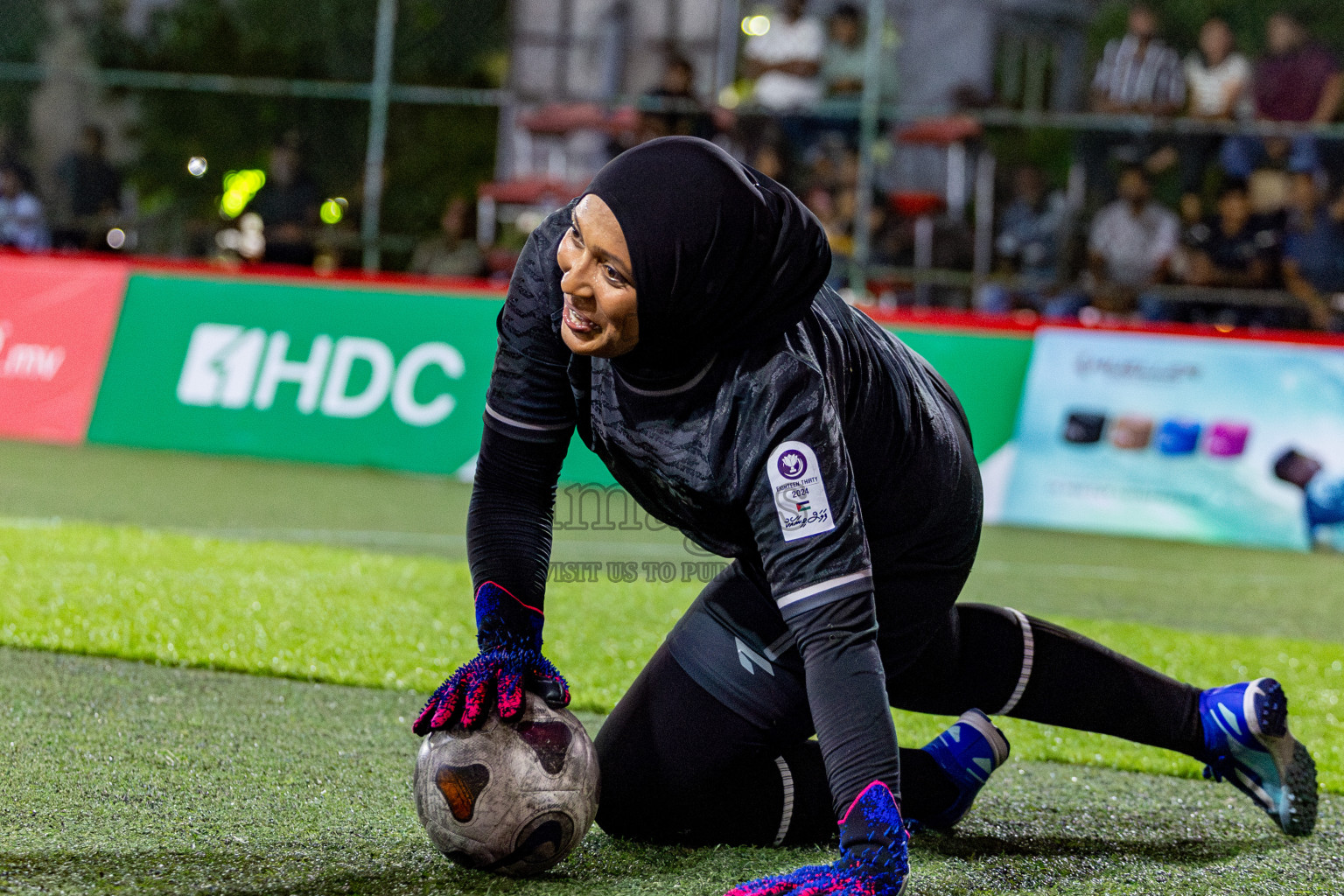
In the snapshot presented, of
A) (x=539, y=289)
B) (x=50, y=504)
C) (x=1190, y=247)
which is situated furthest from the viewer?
(x=1190, y=247)

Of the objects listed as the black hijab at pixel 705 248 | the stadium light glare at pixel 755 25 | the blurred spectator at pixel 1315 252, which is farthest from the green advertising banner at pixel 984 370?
the black hijab at pixel 705 248

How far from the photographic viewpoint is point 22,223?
11977 mm

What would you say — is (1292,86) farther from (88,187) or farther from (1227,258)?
(88,187)

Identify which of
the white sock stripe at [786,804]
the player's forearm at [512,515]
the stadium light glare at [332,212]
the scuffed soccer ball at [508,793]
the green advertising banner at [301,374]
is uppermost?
the player's forearm at [512,515]

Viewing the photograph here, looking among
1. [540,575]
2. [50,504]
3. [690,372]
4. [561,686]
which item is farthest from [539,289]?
[50,504]

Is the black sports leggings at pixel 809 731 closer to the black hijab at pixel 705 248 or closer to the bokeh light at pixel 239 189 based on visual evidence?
the black hijab at pixel 705 248

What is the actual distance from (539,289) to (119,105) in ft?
35.2

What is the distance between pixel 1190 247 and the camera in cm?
982

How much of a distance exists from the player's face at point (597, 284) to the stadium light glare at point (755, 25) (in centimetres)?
950

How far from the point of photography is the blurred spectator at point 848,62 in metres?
10.7

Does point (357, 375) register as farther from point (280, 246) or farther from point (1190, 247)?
point (1190, 247)

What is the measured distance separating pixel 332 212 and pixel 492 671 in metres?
9.27

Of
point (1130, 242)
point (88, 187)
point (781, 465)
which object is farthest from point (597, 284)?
point (88, 187)

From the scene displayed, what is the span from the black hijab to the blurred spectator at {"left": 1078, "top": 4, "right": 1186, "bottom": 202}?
8408 millimetres
